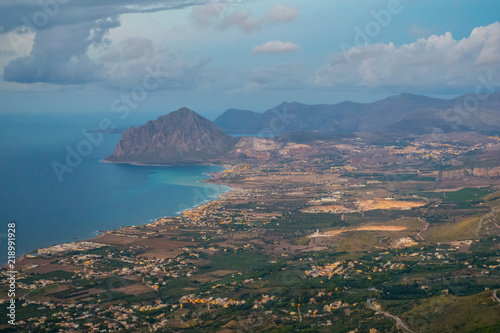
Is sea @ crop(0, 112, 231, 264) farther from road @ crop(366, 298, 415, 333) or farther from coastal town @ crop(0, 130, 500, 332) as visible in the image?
road @ crop(366, 298, 415, 333)

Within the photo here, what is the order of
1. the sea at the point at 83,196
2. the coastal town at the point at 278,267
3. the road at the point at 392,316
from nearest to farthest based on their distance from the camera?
the road at the point at 392,316
the coastal town at the point at 278,267
the sea at the point at 83,196

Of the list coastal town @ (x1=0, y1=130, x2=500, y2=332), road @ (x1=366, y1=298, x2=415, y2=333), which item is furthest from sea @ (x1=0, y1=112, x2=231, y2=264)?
road @ (x1=366, y1=298, x2=415, y2=333)

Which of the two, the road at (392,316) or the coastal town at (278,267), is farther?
the coastal town at (278,267)

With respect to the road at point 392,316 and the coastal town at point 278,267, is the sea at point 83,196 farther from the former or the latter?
the road at point 392,316

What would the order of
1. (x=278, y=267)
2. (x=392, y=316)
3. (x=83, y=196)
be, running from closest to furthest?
(x=392, y=316), (x=278, y=267), (x=83, y=196)

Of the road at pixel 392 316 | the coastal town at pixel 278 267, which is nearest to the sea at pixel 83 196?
the coastal town at pixel 278 267

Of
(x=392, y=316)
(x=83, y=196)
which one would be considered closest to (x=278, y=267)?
(x=392, y=316)

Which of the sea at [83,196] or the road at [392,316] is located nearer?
the road at [392,316]

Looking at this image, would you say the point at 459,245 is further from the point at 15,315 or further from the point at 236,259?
the point at 15,315

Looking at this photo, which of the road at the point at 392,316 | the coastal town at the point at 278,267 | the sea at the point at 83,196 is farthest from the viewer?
the sea at the point at 83,196

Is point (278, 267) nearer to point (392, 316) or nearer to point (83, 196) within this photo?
point (392, 316)

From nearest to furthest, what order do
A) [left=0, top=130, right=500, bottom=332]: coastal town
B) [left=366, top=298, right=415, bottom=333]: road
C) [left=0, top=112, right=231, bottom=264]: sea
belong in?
1. [left=366, top=298, right=415, bottom=333]: road
2. [left=0, top=130, right=500, bottom=332]: coastal town
3. [left=0, top=112, right=231, bottom=264]: sea
